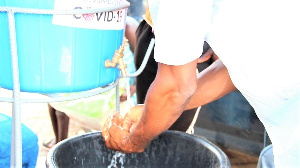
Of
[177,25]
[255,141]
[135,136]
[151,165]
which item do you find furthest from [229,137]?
[177,25]

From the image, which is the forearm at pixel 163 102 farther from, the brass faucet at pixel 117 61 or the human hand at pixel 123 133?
the brass faucet at pixel 117 61

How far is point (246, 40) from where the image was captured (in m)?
1.15

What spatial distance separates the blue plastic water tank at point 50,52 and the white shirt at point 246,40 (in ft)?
1.03

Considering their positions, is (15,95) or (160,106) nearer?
(160,106)

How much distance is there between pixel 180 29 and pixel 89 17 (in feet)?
1.29

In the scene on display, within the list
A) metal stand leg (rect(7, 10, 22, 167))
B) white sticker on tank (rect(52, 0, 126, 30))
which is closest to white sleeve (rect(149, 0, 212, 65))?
white sticker on tank (rect(52, 0, 126, 30))

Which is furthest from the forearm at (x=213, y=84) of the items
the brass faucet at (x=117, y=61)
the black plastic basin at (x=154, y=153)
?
the brass faucet at (x=117, y=61)

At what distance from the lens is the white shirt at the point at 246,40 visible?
3.43 ft

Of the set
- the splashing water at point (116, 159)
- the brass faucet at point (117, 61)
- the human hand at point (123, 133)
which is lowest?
the splashing water at point (116, 159)

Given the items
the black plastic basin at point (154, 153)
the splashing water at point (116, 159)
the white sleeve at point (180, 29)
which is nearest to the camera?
the white sleeve at point (180, 29)

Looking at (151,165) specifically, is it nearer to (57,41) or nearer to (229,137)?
(57,41)

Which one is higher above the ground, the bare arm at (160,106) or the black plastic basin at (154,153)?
the bare arm at (160,106)

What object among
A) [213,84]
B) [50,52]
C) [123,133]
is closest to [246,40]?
[213,84]

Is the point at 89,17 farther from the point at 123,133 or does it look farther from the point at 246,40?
the point at 246,40
